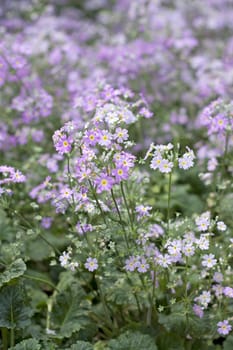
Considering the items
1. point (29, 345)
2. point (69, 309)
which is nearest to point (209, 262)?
point (69, 309)

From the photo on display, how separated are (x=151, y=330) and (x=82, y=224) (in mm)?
687

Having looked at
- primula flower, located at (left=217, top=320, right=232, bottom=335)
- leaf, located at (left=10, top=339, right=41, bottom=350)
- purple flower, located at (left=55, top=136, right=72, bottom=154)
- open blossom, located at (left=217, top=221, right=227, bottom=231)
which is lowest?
leaf, located at (left=10, top=339, right=41, bottom=350)

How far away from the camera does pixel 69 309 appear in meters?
3.25

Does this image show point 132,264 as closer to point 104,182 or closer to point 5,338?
point 104,182

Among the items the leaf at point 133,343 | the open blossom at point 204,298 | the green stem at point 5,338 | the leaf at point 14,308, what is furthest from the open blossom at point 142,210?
the green stem at point 5,338

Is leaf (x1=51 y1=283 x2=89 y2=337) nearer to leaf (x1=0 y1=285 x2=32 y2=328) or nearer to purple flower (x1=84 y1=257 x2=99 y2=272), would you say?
Answer: leaf (x1=0 y1=285 x2=32 y2=328)

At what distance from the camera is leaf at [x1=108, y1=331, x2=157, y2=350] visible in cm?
294

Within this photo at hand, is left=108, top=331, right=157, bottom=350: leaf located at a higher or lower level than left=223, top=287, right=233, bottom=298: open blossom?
lower

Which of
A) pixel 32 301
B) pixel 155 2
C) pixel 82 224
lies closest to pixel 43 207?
pixel 32 301

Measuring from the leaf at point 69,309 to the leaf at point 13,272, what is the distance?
1.23ft

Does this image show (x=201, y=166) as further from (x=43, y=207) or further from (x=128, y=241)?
(x=128, y=241)

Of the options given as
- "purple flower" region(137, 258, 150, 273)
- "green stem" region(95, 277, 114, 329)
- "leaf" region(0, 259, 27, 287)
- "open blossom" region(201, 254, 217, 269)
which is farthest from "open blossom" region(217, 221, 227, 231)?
"leaf" region(0, 259, 27, 287)

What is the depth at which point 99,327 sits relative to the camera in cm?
349

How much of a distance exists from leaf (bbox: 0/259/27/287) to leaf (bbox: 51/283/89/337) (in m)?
0.37
